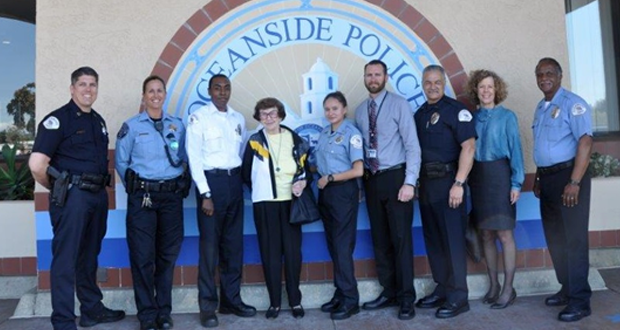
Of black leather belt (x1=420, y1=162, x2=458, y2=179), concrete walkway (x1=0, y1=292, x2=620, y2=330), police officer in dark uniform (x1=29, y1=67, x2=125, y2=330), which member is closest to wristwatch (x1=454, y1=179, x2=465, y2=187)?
black leather belt (x1=420, y1=162, x2=458, y2=179)

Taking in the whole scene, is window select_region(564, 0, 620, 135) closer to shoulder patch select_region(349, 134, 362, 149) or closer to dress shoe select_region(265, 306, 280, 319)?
shoulder patch select_region(349, 134, 362, 149)

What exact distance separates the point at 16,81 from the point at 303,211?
14.6 feet

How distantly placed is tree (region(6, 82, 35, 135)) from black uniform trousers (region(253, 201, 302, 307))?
11.9 ft

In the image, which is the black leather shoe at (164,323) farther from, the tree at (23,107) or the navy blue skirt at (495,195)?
the tree at (23,107)

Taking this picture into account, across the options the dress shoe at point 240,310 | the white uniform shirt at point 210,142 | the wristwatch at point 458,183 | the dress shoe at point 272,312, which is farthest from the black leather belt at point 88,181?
the wristwatch at point 458,183

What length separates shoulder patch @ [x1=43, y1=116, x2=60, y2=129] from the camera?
380 centimetres

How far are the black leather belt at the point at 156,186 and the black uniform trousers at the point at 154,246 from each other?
0.03 m

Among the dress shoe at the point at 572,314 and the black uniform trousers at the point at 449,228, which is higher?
the black uniform trousers at the point at 449,228

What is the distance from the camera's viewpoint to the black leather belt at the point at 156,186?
159 inches

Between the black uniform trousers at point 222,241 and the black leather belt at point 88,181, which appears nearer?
the black leather belt at point 88,181

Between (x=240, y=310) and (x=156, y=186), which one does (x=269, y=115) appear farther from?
(x=240, y=310)

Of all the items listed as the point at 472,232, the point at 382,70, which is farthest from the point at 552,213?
the point at 382,70

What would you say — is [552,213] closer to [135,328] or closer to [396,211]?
[396,211]

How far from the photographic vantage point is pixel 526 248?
4.86 metres
